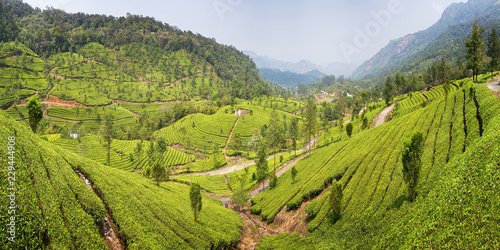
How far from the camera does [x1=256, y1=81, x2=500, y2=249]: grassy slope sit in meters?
13.6

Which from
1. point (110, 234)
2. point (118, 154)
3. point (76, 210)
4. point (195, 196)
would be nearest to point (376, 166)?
point (195, 196)

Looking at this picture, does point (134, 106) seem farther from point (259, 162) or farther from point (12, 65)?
point (259, 162)

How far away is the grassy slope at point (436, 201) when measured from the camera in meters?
13.6

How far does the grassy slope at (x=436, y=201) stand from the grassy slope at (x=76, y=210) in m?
12.8

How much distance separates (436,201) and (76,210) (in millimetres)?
30368

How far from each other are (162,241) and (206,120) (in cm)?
11387

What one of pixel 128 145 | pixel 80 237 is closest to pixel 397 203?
pixel 80 237

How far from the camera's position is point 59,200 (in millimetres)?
15172

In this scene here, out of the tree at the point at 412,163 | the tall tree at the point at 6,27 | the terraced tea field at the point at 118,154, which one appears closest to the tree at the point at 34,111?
the tree at the point at 412,163

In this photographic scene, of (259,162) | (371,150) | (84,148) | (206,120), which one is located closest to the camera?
(371,150)

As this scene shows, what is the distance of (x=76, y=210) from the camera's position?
16.0 meters

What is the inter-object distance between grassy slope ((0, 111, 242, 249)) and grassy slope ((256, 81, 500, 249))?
12759mm

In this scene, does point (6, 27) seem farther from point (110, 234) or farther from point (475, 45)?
point (475, 45)

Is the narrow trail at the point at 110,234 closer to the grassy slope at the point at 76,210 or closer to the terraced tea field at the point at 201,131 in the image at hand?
the grassy slope at the point at 76,210
